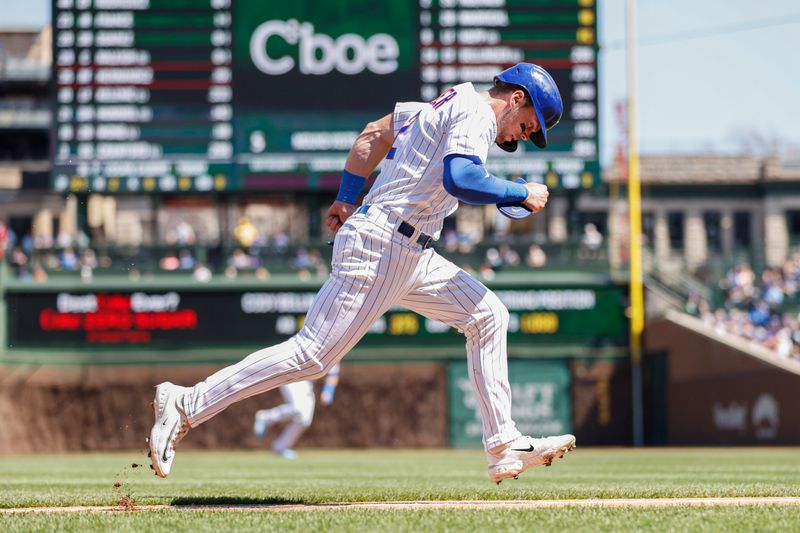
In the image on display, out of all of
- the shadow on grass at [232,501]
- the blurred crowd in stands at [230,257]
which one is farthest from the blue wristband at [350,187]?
the blurred crowd in stands at [230,257]

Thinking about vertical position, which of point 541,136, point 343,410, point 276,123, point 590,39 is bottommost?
point 343,410

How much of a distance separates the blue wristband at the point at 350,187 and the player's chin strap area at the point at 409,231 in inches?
20.0

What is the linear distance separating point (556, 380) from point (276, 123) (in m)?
7.54

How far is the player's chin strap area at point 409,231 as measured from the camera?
18.8 feet

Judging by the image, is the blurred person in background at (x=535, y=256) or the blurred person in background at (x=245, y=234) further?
the blurred person in background at (x=245, y=234)

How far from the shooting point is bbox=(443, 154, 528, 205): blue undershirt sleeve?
554cm

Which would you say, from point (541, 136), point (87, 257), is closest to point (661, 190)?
point (87, 257)

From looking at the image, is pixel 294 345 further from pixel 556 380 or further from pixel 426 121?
pixel 556 380

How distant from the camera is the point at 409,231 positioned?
576 centimetres

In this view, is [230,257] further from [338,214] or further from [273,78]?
[338,214]

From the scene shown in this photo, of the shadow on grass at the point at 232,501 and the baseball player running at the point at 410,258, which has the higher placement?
the baseball player running at the point at 410,258

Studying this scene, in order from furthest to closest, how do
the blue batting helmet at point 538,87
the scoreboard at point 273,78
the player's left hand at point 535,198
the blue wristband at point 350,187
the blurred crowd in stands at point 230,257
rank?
the blurred crowd in stands at point 230,257 < the scoreboard at point 273,78 < the blue wristband at point 350,187 < the blue batting helmet at point 538,87 < the player's left hand at point 535,198

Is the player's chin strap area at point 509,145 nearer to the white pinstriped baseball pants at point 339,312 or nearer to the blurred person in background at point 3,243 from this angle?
the white pinstriped baseball pants at point 339,312

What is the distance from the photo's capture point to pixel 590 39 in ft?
74.8
